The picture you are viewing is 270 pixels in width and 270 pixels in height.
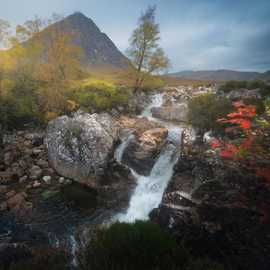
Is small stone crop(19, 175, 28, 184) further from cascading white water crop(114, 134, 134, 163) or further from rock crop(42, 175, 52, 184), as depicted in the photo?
cascading white water crop(114, 134, 134, 163)

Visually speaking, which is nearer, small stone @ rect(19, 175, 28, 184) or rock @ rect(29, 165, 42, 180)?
small stone @ rect(19, 175, 28, 184)

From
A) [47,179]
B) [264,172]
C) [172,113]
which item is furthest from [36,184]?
[172,113]

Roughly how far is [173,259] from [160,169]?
23.1ft

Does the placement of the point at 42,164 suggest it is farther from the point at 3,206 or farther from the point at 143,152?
the point at 143,152

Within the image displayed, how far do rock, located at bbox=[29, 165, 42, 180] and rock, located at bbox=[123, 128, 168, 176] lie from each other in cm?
452

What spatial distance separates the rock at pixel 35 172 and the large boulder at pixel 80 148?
0.72 meters

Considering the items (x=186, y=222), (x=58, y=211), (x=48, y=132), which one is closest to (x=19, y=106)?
(x=48, y=132)

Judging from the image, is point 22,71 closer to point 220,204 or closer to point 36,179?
point 36,179

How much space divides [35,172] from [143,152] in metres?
A: 5.80

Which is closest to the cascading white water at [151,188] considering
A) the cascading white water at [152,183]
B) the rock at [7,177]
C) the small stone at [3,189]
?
the cascading white water at [152,183]

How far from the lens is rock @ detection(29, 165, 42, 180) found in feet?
31.9

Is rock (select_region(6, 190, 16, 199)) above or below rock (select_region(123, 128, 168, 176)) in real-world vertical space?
below

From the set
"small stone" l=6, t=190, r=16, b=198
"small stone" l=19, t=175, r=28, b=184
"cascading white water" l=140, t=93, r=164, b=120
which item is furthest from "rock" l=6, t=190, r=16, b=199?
"cascading white water" l=140, t=93, r=164, b=120

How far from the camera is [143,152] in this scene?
1073 cm
